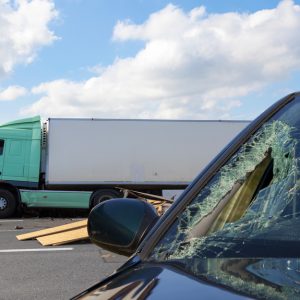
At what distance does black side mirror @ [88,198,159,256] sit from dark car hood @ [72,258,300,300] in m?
0.38

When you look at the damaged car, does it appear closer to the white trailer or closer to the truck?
the truck

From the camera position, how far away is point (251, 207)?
6.41 feet

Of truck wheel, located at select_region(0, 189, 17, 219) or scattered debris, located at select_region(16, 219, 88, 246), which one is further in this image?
truck wheel, located at select_region(0, 189, 17, 219)

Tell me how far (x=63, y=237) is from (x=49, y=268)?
2761mm

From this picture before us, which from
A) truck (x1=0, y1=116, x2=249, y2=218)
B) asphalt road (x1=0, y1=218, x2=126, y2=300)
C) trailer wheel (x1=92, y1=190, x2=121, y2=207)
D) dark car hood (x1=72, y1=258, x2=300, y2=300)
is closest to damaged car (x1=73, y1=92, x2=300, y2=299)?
dark car hood (x1=72, y1=258, x2=300, y2=300)

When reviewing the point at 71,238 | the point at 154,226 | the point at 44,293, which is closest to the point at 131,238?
the point at 154,226

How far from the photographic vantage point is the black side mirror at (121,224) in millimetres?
2164

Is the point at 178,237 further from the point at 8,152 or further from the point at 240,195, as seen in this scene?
the point at 8,152

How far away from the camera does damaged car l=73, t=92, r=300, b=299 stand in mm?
1495

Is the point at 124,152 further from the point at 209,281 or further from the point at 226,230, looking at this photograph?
the point at 209,281

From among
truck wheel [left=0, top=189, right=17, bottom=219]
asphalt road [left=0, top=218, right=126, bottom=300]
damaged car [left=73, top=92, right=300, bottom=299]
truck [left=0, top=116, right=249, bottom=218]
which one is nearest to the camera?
damaged car [left=73, top=92, right=300, bottom=299]

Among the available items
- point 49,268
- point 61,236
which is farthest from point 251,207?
point 61,236

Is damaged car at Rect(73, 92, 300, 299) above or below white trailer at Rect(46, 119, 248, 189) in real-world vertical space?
below

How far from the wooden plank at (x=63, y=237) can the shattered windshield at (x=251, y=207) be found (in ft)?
27.0
